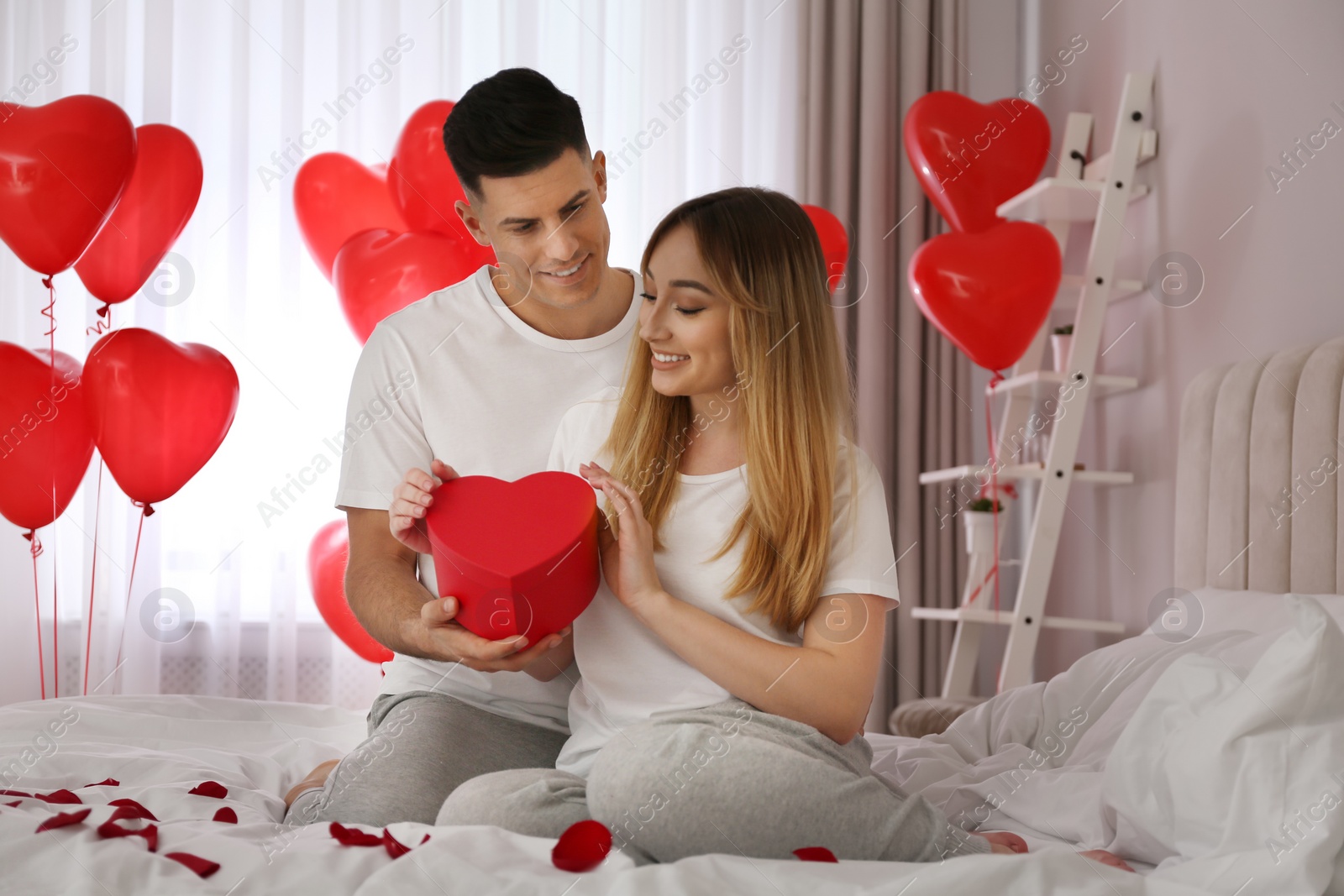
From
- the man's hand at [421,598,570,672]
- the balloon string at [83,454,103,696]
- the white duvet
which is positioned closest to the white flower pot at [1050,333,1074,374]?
the white duvet

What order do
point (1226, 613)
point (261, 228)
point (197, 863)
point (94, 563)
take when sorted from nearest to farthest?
point (197, 863) < point (1226, 613) < point (94, 563) < point (261, 228)

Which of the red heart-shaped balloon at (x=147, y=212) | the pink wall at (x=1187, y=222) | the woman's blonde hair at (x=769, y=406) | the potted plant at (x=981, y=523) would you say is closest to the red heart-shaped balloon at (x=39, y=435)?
the red heart-shaped balloon at (x=147, y=212)

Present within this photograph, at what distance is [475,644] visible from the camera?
3.79 feet

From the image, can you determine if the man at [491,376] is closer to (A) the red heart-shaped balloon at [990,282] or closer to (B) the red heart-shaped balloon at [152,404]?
(B) the red heart-shaped balloon at [152,404]

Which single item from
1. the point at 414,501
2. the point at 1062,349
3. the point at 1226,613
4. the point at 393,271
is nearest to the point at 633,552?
the point at 414,501

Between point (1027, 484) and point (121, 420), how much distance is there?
2292 mm

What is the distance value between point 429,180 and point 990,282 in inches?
47.8

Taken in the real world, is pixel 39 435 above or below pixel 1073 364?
below

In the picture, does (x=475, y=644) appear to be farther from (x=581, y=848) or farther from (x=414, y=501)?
(x=581, y=848)

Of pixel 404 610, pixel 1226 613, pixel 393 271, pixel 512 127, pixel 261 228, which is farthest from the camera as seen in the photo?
pixel 261 228

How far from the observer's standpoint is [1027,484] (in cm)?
309

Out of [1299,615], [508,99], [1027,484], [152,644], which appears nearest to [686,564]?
[1299,615]

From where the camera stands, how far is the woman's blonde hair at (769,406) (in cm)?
121

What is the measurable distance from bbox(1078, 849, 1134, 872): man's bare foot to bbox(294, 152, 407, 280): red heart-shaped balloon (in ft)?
6.66
